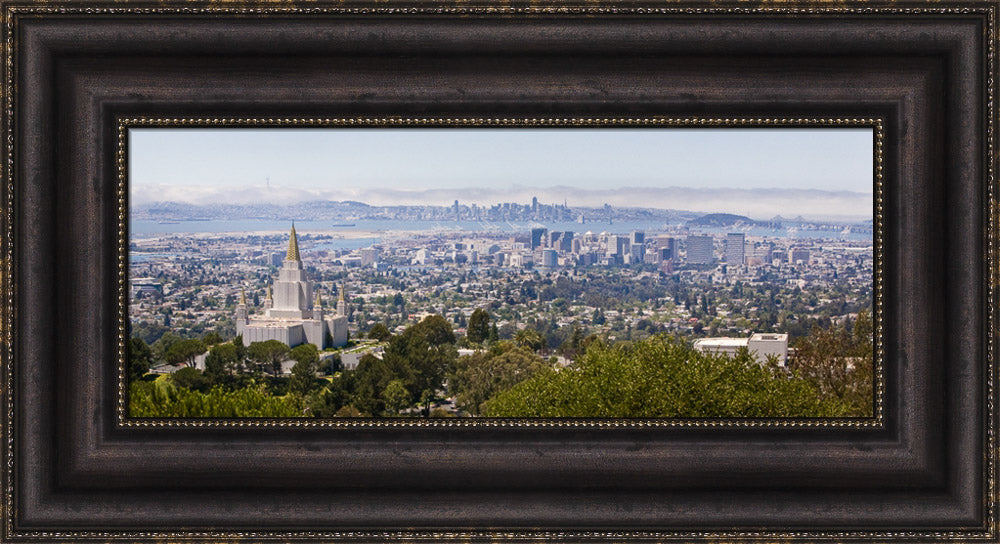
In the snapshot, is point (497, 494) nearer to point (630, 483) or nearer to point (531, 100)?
point (630, 483)

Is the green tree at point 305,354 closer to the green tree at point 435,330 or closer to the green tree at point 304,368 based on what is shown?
the green tree at point 304,368

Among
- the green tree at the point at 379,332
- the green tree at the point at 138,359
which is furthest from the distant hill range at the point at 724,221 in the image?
the green tree at the point at 138,359

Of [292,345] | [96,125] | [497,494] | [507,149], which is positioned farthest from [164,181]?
[497,494]

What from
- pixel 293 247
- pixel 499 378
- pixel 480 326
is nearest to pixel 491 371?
pixel 499 378

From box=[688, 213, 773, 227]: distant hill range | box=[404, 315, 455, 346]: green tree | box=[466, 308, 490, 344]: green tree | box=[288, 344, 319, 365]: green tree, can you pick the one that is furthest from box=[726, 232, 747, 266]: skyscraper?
box=[288, 344, 319, 365]: green tree

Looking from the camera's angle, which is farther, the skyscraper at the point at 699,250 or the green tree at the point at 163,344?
the skyscraper at the point at 699,250

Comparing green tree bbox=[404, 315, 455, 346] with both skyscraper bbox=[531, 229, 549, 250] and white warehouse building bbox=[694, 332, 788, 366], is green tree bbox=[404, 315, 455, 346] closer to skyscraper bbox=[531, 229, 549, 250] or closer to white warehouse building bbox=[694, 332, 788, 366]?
skyscraper bbox=[531, 229, 549, 250]
